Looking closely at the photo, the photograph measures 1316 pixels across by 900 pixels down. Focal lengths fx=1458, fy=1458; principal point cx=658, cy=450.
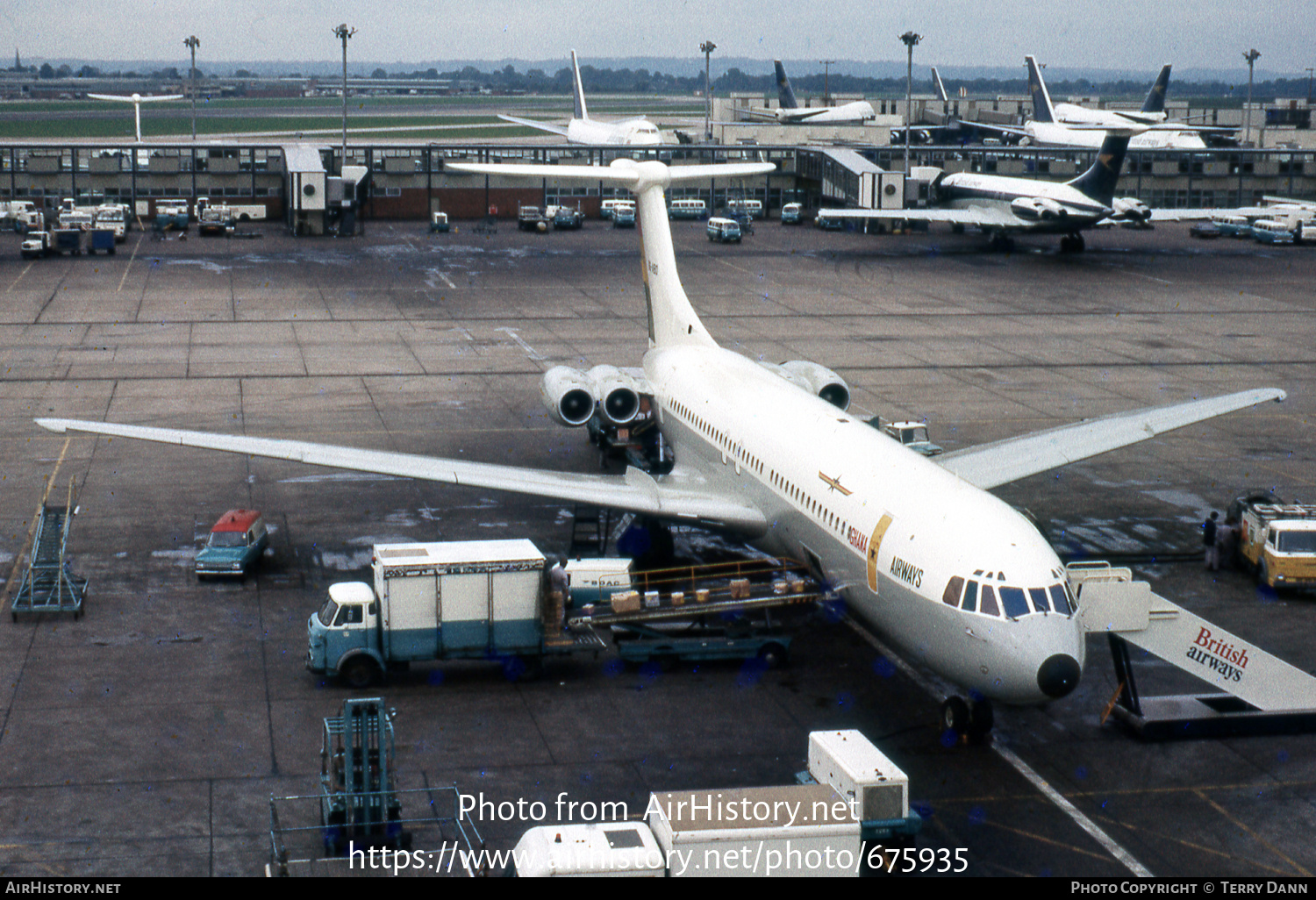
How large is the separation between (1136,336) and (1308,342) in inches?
277

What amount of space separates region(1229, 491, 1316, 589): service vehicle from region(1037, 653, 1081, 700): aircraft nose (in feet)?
40.8

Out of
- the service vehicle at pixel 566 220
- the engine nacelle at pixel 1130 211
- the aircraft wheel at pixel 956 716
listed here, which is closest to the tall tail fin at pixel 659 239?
the aircraft wheel at pixel 956 716

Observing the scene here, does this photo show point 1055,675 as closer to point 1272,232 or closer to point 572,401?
point 572,401

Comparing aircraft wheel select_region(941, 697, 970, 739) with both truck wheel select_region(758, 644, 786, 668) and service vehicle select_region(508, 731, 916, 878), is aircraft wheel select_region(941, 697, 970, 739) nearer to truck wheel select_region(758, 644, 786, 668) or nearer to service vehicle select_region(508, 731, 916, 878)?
truck wheel select_region(758, 644, 786, 668)

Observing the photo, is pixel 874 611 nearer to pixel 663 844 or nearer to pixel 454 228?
pixel 663 844

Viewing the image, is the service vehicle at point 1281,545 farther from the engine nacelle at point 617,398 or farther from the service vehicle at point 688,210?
the service vehicle at point 688,210

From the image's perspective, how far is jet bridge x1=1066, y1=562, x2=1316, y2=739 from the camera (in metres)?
23.5

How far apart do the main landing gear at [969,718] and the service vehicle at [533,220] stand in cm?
8236

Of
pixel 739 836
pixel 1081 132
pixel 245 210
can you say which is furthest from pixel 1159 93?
pixel 739 836

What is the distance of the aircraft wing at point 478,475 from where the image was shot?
2989 cm

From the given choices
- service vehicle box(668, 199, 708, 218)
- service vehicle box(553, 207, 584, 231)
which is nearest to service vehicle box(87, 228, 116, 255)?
service vehicle box(553, 207, 584, 231)

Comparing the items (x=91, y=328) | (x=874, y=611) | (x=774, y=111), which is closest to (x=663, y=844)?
(x=874, y=611)

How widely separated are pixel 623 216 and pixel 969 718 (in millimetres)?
86427

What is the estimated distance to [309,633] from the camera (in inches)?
1020
